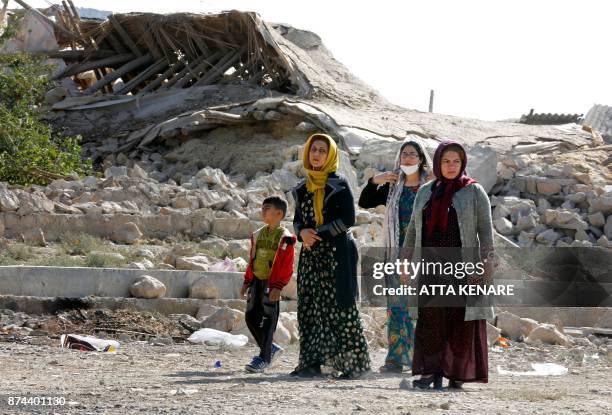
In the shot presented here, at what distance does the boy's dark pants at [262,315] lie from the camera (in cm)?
663

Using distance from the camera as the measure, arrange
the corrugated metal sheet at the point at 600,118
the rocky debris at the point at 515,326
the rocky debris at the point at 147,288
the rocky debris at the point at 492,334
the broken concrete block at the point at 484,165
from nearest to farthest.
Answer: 1. the rocky debris at the point at 492,334
2. the rocky debris at the point at 147,288
3. the rocky debris at the point at 515,326
4. the broken concrete block at the point at 484,165
5. the corrugated metal sheet at the point at 600,118

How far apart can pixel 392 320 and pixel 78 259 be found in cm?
406

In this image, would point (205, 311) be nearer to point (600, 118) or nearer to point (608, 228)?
point (608, 228)

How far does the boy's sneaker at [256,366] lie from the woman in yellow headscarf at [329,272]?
229 millimetres

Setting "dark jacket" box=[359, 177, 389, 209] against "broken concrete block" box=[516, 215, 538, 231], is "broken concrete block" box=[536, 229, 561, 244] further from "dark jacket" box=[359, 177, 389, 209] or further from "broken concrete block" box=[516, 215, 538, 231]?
"dark jacket" box=[359, 177, 389, 209]

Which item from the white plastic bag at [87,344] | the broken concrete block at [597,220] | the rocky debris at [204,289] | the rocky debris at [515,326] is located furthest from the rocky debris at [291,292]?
the broken concrete block at [597,220]

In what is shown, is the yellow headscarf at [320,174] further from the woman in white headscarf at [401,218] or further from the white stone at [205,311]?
the white stone at [205,311]

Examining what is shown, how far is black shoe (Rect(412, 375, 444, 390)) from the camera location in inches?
227

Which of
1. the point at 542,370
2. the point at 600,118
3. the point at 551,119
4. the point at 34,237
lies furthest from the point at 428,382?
the point at 600,118

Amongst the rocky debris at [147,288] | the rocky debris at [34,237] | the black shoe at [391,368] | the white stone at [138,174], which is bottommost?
the black shoe at [391,368]

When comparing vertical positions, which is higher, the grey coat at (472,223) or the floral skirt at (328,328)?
the grey coat at (472,223)

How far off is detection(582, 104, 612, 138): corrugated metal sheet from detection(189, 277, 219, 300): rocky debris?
65.7 ft

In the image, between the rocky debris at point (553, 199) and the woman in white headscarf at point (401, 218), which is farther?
the rocky debris at point (553, 199)

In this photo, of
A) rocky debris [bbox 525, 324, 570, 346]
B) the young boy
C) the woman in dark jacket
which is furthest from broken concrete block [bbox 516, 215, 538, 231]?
the woman in dark jacket
